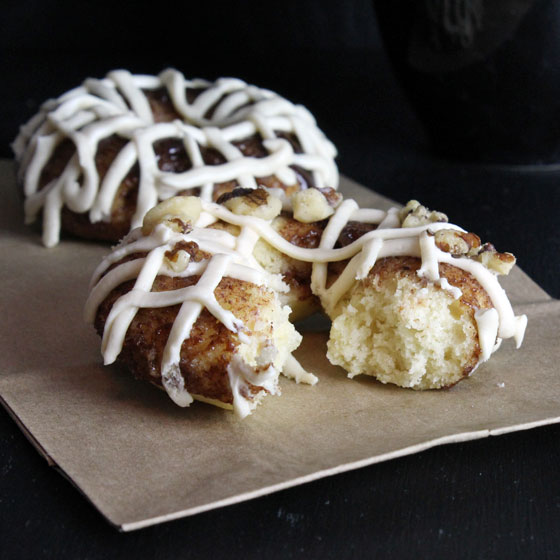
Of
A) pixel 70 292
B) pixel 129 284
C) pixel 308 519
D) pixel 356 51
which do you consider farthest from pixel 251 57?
pixel 308 519

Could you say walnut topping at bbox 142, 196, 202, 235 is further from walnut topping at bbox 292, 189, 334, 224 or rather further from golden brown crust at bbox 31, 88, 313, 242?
golden brown crust at bbox 31, 88, 313, 242

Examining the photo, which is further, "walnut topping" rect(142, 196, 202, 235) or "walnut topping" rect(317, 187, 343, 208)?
"walnut topping" rect(317, 187, 343, 208)

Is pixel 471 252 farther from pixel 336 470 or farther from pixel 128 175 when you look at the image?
pixel 128 175

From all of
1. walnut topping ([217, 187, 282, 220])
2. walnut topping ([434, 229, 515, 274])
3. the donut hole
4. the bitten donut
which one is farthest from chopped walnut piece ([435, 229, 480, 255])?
the bitten donut

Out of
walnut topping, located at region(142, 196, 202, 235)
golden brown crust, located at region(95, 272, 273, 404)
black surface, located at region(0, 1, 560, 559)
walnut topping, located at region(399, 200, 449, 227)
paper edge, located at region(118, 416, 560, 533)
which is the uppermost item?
walnut topping, located at region(399, 200, 449, 227)

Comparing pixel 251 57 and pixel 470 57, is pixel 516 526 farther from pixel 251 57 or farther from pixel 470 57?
pixel 251 57

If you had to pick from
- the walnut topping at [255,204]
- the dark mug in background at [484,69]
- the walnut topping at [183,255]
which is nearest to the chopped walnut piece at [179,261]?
the walnut topping at [183,255]
